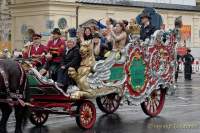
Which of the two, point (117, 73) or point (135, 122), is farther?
point (135, 122)

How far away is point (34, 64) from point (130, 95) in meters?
2.13

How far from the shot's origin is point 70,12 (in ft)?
143

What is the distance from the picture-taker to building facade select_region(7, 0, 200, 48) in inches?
1679

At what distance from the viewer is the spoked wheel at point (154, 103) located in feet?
42.7

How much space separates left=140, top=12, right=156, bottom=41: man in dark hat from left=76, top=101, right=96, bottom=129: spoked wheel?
8.19 feet

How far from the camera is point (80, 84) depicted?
10914 mm

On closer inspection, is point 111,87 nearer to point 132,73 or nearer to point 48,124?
point 132,73

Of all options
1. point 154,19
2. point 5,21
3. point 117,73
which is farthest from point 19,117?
point 5,21

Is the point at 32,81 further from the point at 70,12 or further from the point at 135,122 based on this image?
the point at 70,12

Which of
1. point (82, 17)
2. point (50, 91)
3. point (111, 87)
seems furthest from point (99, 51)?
point (82, 17)

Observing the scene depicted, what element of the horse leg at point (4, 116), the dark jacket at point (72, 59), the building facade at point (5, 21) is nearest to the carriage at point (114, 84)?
the dark jacket at point (72, 59)

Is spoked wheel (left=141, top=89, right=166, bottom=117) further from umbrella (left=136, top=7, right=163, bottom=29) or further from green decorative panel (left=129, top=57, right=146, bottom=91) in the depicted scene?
umbrella (left=136, top=7, right=163, bottom=29)

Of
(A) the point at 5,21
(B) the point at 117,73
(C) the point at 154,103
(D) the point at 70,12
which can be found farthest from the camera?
(A) the point at 5,21

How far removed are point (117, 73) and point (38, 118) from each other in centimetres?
183
